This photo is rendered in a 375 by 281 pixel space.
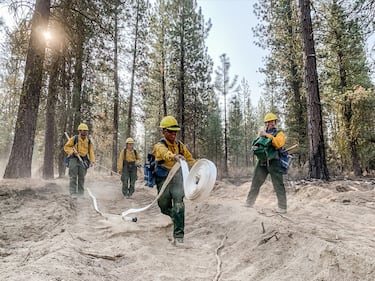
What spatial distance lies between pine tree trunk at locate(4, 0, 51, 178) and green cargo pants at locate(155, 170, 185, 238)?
582 cm

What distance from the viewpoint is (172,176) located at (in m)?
4.87

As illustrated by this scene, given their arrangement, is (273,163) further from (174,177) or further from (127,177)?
(127,177)

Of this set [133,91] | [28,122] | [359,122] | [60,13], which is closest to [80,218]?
[28,122]

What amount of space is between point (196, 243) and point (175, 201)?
70 centimetres

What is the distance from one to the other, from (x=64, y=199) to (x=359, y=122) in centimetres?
1418

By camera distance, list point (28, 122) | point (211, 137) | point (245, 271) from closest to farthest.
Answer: point (245, 271)
point (28, 122)
point (211, 137)

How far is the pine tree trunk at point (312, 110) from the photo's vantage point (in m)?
9.68

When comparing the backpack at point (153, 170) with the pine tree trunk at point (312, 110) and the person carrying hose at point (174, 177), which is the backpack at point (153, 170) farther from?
the pine tree trunk at point (312, 110)

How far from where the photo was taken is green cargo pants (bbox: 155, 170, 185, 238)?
15.9 feet

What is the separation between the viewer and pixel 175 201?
493 cm

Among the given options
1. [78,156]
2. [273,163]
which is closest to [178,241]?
[273,163]

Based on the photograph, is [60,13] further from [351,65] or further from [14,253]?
[351,65]

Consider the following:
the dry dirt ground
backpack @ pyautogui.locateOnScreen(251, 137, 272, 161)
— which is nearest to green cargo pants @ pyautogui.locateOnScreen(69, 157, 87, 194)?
the dry dirt ground

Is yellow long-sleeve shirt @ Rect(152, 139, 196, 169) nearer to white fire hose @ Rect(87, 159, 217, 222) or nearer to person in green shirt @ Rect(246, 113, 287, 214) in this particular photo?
white fire hose @ Rect(87, 159, 217, 222)
